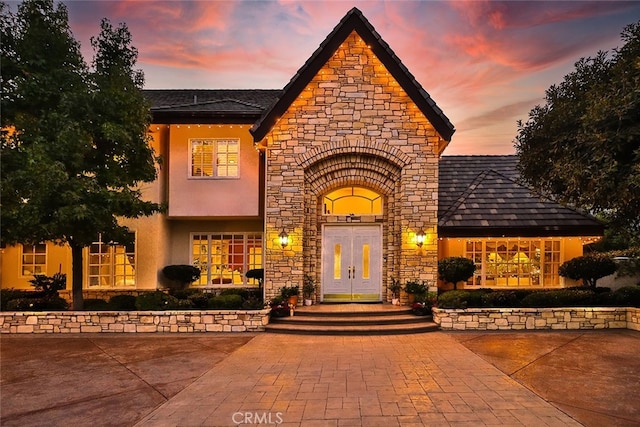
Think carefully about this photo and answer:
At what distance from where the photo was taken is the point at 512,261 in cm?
1540

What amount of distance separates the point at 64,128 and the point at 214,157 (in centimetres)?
539

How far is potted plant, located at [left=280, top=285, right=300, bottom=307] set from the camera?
12609mm

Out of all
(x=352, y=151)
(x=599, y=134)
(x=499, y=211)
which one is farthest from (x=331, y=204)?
(x=599, y=134)

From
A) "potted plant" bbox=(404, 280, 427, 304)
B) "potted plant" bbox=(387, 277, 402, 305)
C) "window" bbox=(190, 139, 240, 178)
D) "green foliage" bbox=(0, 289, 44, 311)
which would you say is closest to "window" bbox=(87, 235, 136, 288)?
"green foliage" bbox=(0, 289, 44, 311)

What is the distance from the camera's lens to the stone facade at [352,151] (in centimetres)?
1309

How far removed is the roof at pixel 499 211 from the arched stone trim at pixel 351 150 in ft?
10.6

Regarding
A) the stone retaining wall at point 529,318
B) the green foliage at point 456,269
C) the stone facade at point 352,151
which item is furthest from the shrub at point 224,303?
the green foliage at point 456,269

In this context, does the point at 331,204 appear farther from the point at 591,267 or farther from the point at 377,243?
the point at 591,267

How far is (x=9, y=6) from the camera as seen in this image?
10.5m

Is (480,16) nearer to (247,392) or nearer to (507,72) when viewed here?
(507,72)

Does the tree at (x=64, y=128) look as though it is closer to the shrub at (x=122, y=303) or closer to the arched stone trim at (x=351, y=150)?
the shrub at (x=122, y=303)

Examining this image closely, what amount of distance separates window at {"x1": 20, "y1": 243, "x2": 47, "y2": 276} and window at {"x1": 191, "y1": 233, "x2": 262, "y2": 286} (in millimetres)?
5849

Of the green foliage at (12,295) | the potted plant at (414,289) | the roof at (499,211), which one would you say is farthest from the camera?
the roof at (499,211)

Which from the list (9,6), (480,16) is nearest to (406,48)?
(480,16)
